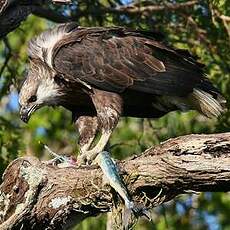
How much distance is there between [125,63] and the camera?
5941 millimetres

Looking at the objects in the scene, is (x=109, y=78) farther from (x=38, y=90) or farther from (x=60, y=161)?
(x=60, y=161)

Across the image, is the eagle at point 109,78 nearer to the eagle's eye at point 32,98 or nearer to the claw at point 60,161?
the eagle's eye at point 32,98

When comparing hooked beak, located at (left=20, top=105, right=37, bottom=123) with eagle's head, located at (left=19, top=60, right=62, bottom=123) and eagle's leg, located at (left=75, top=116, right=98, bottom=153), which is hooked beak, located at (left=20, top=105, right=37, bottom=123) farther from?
eagle's leg, located at (left=75, top=116, right=98, bottom=153)

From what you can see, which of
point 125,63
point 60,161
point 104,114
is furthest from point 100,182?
point 125,63

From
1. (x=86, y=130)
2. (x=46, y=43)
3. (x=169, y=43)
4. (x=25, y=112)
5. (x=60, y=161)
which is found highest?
(x=46, y=43)

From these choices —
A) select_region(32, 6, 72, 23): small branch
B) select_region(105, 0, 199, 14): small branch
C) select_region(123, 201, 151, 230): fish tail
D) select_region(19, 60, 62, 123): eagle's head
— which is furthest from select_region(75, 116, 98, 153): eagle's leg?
select_region(105, 0, 199, 14): small branch

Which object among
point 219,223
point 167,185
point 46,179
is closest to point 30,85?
point 46,179

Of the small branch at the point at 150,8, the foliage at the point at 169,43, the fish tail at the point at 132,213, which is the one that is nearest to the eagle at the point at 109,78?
the foliage at the point at 169,43

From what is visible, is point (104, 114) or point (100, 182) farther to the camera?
point (104, 114)

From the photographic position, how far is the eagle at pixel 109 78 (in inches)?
227

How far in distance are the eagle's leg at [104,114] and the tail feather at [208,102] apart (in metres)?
0.48

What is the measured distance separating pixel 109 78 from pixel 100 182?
4.37ft

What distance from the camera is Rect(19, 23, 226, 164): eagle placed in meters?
5.77

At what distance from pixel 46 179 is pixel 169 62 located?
1561 mm
